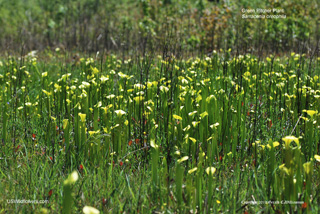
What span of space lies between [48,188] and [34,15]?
14.0 meters

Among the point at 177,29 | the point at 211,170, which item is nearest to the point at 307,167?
the point at 211,170

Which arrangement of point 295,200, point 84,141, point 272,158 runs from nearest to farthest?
point 295,200 → point 272,158 → point 84,141

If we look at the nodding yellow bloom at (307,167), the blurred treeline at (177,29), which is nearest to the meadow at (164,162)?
the nodding yellow bloom at (307,167)

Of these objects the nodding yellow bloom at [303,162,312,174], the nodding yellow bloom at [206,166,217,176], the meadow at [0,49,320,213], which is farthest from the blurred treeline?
the nodding yellow bloom at [206,166,217,176]

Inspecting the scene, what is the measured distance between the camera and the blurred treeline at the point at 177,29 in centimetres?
805

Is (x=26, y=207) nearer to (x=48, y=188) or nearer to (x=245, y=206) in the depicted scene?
(x=48, y=188)

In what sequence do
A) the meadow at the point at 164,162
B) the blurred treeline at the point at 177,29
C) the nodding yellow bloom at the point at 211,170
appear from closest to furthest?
the nodding yellow bloom at the point at 211,170 → the meadow at the point at 164,162 → the blurred treeline at the point at 177,29

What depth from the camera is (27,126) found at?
10.8 ft

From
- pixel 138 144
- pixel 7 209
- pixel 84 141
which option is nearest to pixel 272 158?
pixel 138 144

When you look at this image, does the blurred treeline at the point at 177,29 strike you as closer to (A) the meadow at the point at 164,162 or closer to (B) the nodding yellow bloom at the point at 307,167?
(A) the meadow at the point at 164,162

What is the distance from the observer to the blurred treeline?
8.05m
